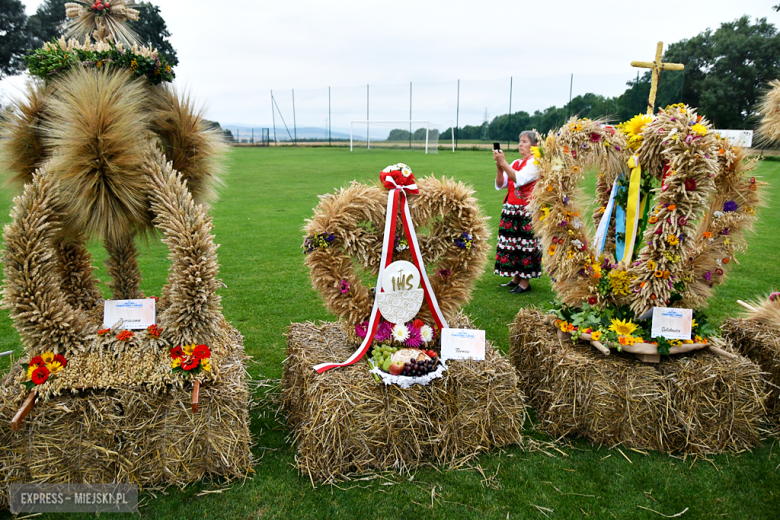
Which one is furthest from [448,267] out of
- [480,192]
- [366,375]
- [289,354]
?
[480,192]

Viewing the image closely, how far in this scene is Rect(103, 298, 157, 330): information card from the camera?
2918 millimetres

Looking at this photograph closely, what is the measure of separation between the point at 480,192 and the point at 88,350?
507 inches

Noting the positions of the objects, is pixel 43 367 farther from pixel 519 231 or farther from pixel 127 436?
pixel 519 231

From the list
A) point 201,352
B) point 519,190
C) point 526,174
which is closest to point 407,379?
point 201,352

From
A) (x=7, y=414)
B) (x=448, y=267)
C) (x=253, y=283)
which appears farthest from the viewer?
(x=253, y=283)

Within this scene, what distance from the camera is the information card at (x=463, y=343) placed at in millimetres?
3174

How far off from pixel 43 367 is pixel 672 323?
371 cm

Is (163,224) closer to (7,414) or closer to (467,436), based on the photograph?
(7,414)

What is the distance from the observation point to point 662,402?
311cm

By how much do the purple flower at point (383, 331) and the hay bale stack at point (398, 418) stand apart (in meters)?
0.25

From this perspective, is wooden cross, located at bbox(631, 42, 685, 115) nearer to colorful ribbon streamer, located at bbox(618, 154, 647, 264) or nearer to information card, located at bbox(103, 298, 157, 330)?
colorful ribbon streamer, located at bbox(618, 154, 647, 264)

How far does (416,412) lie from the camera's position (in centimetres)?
288

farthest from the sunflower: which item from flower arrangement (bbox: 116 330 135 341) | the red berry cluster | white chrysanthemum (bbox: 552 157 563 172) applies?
the red berry cluster

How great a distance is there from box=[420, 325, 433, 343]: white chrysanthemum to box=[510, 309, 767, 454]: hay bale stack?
0.83 m
